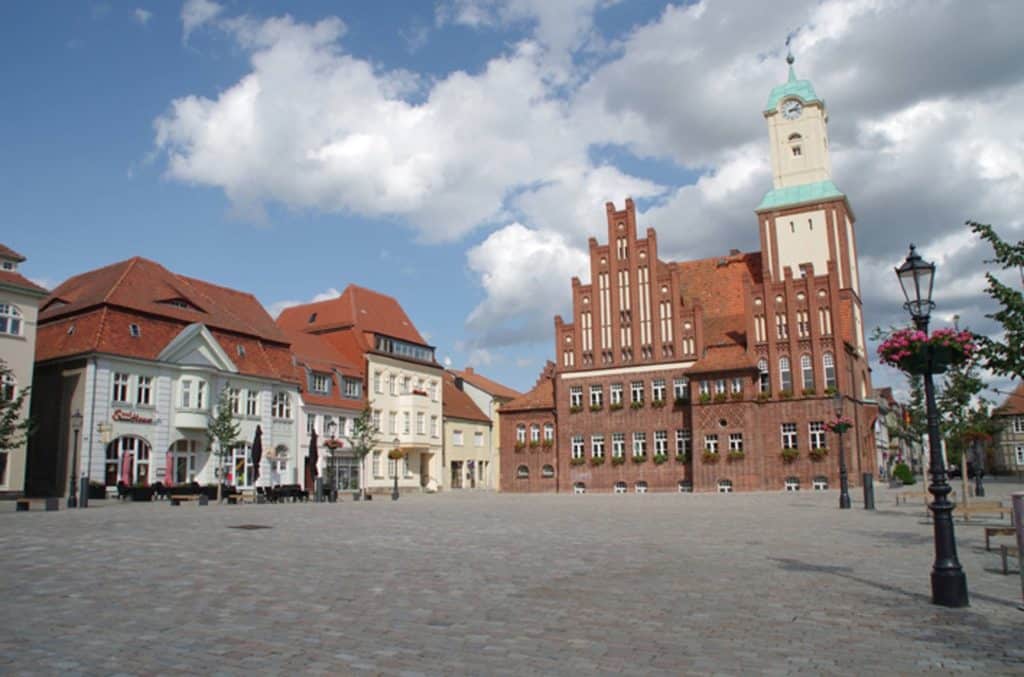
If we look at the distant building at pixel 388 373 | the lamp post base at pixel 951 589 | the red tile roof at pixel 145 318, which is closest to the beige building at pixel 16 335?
the red tile roof at pixel 145 318

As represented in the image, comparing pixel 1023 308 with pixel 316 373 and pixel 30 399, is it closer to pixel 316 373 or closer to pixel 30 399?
pixel 30 399

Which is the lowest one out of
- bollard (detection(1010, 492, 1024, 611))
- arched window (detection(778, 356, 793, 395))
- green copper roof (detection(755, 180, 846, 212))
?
bollard (detection(1010, 492, 1024, 611))

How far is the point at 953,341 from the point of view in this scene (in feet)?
33.3

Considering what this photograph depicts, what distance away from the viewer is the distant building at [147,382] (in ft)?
127

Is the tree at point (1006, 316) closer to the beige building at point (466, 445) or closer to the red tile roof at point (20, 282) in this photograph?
the red tile roof at point (20, 282)

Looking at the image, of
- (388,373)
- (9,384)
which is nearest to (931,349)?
(9,384)

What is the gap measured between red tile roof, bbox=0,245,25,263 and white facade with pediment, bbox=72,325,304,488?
18.6 feet

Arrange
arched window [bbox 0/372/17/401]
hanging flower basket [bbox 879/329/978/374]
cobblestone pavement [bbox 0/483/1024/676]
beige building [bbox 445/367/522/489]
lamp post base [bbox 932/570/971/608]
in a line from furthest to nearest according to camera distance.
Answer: beige building [bbox 445/367/522/489] < arched window [bbox 0/372/17/401] < hanging flower basket [bbox 879/329/978/374] < lamp post base [bbox 932/570/971/608] < cobblestone pavement [bbox 0/483/1024/676]

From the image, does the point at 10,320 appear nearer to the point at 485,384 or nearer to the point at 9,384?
the point at 9,384

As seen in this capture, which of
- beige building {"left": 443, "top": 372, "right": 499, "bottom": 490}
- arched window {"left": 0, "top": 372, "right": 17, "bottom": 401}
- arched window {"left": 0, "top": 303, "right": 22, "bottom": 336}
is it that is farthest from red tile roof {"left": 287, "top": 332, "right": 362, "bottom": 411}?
arched window {"left": 0, "top": 372, "right": 17, "bottom": 401}

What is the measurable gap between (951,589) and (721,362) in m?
43.0

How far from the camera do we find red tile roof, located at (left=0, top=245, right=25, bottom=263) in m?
37.0

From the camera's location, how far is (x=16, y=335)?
36781 mm

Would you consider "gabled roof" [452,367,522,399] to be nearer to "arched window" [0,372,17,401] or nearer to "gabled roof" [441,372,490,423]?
"gabled roof" [441,372,490,423]
